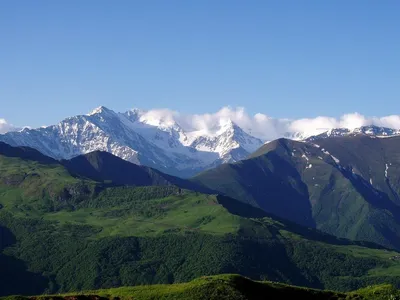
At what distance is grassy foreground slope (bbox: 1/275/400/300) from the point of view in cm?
9575

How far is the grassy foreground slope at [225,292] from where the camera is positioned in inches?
3770

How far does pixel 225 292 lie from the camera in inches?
3804

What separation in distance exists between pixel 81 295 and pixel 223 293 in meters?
21.4

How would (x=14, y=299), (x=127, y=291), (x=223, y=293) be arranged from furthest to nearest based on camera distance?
(x=127, y=291)
(x=223, y=293)
(x=14, y=299)

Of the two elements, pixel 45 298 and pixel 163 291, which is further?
pixel 163 291

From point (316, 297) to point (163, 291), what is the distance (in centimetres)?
2573

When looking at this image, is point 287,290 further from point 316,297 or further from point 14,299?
point 14,299

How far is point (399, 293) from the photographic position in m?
108

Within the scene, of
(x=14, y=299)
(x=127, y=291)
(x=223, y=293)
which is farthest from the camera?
(x=127, y=291)

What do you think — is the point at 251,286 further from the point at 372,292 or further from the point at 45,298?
the point at 45,298

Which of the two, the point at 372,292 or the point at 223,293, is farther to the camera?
the point at 372,292

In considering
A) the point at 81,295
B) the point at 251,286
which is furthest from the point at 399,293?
the point at 81,295

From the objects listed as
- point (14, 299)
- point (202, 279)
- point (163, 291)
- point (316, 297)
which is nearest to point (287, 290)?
point (316, 297)

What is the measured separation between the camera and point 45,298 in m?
90.8
